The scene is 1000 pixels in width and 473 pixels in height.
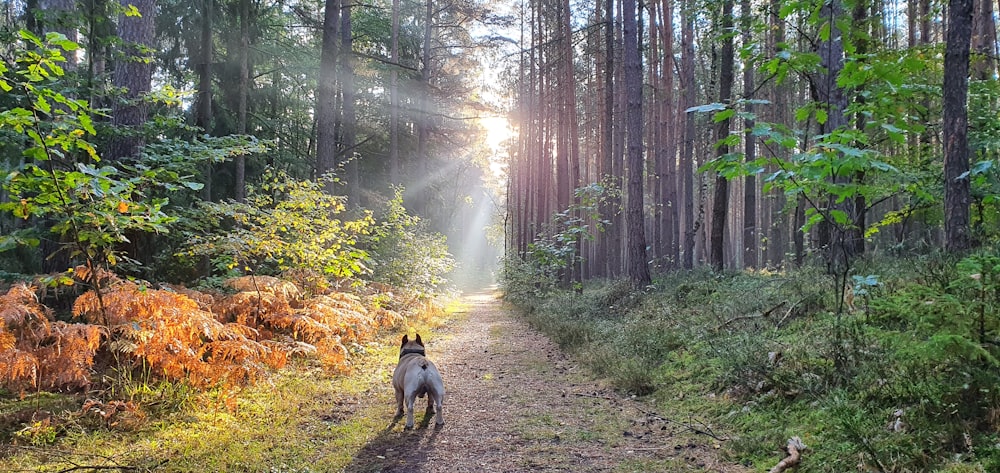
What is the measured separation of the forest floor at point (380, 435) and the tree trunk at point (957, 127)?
3549mm

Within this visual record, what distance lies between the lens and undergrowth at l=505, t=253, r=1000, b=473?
3016 mm

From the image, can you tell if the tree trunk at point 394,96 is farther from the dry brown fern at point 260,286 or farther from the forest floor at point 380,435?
the forest floor at point 380,435

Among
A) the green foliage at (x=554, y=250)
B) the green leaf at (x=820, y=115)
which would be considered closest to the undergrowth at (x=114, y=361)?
the green leaf at (x=820, y=115)

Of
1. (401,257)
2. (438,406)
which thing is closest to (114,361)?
(438,406)

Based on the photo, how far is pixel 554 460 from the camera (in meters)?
4.16

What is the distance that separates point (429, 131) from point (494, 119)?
405 cm

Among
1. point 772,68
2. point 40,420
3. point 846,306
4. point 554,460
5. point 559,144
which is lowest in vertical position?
point 554,460

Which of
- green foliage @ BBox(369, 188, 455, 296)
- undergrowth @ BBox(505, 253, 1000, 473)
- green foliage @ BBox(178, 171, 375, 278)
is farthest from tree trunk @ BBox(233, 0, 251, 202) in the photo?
undergrowth @ BBox(505, 253, 1000, 473)

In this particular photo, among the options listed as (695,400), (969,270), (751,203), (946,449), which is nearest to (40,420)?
(695,400)

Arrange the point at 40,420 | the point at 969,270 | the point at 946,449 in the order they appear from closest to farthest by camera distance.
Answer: the point at 946,449
the point at 969,270
the point at 40,420

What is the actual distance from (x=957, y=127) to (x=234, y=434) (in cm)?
777

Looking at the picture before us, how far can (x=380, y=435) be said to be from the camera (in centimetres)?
484

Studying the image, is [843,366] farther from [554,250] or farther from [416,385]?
[554,250]

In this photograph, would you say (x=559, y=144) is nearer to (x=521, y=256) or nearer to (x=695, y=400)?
(x=521, y=256)
